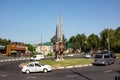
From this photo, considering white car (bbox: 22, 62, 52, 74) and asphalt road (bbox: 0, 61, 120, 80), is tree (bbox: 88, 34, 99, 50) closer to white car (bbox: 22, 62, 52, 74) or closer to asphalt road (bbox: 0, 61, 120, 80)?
asphalt road (bbox: 0, 61, 120, 80)

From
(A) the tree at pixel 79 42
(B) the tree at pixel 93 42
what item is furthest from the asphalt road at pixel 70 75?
(B) the tree at pixel 93 42

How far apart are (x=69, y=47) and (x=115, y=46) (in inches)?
2302

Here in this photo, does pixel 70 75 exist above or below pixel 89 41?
below

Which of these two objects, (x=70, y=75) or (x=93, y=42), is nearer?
(x=70, y=75)

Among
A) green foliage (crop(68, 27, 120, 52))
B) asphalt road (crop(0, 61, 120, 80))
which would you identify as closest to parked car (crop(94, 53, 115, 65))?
asphalt road (crop(0, 61, 120, 80))

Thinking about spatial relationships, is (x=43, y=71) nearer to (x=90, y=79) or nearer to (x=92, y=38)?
(x=90, y=79)

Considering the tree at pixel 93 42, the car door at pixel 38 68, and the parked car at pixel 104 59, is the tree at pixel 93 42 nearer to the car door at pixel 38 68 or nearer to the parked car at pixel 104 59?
the parked car at pixel 104 59

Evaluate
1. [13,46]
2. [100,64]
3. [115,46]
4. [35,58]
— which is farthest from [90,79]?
[13,46]

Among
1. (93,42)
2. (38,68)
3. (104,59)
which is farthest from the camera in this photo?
(93,42)

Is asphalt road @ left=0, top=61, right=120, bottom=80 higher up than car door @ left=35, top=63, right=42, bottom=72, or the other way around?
car door @ left=35, top=63, right=42, bottom=72

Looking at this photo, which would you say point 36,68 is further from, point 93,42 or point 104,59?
point 93,42

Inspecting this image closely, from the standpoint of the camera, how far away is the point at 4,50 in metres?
119

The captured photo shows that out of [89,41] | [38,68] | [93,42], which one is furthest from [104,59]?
[89,41]

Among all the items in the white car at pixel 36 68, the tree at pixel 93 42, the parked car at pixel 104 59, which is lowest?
the white car at pixel 36 68
